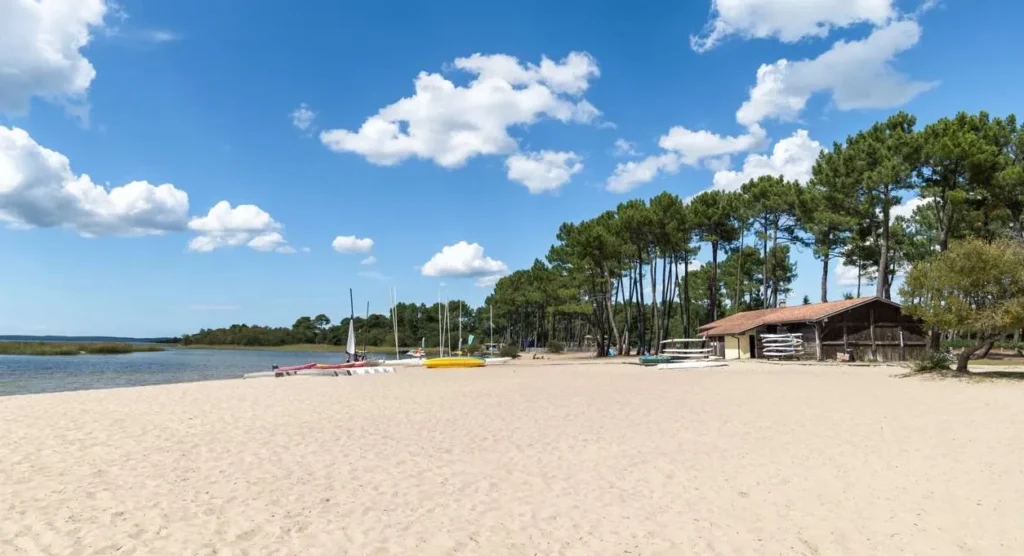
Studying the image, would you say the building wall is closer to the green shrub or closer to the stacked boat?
the stacked boat

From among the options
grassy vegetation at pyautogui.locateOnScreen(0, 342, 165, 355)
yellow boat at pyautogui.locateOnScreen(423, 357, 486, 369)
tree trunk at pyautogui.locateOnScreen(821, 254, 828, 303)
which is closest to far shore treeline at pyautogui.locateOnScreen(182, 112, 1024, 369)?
tree trunk at pyautogui.locateOnScreen(821, 254, 828, 303)

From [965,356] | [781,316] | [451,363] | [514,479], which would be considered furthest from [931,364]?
[451,363]

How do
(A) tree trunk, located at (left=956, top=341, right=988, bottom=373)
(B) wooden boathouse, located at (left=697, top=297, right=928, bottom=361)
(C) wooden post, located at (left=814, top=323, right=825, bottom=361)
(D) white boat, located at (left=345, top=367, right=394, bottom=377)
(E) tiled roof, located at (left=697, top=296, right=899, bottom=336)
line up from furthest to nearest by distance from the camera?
(C) wooden post, located at (left=814, top=323, right=825, bottom=361), (E) tiled roof, located at (left=697, top=296, right=899, bottom=336), (B) wooden boathouse, located at (left=697, top=297, right=928, bottom=361), (D) white boat, located at (left=345, top=367, right=394, bottom=377), (A) tree trunk, located at (left=956, top=341, right=988, bottom=373)

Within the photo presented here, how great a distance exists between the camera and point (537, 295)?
73.9 meters

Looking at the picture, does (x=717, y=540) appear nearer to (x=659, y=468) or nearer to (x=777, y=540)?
(x=777, y=540)

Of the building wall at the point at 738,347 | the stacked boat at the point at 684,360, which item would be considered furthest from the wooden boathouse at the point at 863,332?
the stacked boat at the point at 684,360

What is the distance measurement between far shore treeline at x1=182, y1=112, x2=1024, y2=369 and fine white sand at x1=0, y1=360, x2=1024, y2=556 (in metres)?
9.57

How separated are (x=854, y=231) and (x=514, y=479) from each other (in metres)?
39.5

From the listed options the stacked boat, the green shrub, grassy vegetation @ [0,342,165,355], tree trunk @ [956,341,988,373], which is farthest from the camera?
grassy vegetation @ [0,342,165,355]

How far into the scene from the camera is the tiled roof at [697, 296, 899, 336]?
32.8 meters

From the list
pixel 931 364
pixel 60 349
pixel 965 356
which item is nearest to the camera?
pixel 965 356

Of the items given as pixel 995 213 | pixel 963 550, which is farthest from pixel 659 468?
pixel 995 213

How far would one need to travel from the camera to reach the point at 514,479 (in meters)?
7.51

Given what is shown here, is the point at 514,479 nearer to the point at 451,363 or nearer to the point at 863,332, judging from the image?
the point at 451,363
